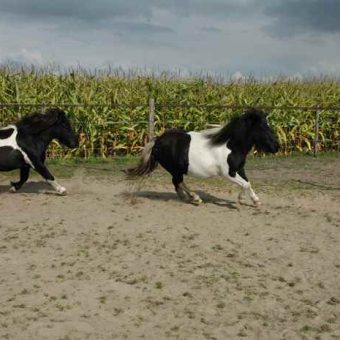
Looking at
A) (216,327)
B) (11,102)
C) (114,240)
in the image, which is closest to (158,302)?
(216,327)

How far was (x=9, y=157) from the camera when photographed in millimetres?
7234

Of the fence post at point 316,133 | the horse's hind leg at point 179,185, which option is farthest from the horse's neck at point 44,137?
the fence post at point 316,133

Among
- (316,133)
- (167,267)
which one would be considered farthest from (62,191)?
(316,133)

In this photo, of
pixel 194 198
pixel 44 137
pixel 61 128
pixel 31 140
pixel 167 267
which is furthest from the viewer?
pixel 61 128

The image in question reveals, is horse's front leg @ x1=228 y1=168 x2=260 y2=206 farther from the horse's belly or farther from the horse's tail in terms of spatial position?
the horse's belly

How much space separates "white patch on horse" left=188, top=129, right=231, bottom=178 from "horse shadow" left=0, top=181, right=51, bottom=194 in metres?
2.56

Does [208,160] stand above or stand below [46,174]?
above

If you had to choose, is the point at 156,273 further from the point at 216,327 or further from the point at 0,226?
the point at 0,226

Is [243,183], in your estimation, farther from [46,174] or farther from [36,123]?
[36,123]

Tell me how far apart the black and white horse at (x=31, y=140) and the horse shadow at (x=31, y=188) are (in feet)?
0.97

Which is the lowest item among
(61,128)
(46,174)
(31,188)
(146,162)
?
(31,188)

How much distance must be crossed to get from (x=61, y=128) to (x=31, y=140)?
0.51m

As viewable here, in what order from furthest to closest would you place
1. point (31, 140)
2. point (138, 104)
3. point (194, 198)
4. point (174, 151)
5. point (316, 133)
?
point (316, 133)
point (138, 104)
point (31, 140)
point (194, 198)
point (174, 151)

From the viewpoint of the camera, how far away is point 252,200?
7031mm
